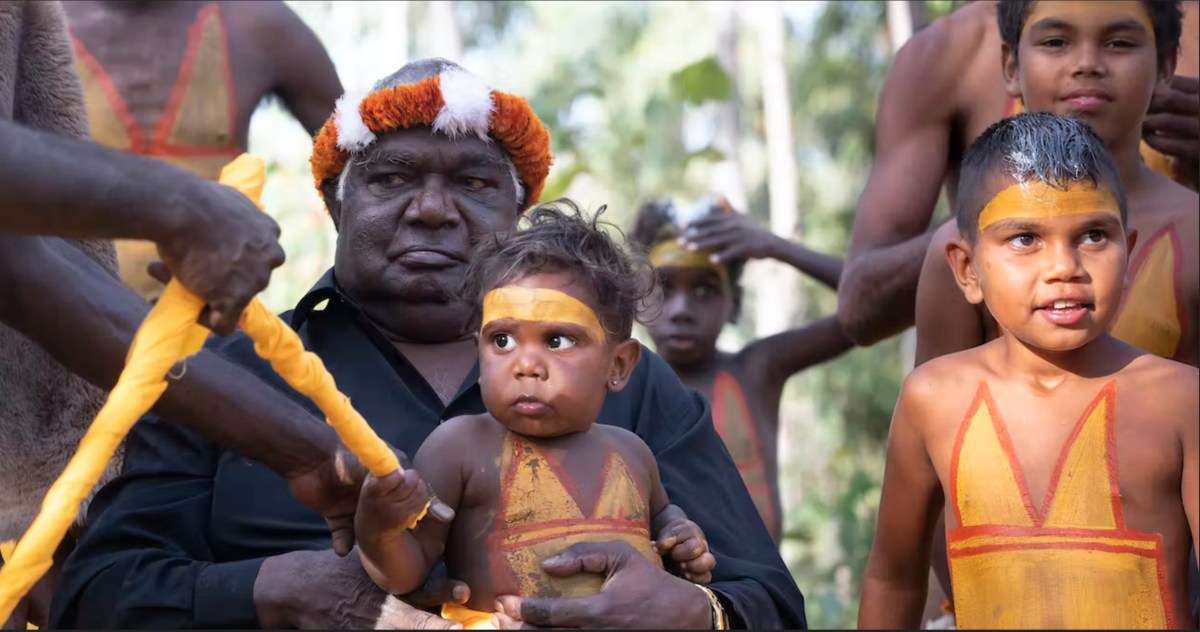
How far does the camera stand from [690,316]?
7.27m

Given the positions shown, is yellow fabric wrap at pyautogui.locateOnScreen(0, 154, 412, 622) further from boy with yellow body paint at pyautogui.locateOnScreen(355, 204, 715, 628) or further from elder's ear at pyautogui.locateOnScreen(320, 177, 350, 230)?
elder's ear at pyautogui.locateOnScreen(320, 177, 350, 230)

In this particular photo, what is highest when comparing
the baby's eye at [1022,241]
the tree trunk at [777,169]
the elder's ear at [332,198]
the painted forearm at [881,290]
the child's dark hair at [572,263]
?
the tree trunk at [777,169]

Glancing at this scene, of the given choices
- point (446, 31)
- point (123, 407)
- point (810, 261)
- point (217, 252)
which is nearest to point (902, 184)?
point (810, 261)

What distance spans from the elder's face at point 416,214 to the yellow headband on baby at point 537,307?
65 centimetres

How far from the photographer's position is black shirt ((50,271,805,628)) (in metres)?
3.55

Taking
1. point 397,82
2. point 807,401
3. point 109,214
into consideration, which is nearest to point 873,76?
point 807,401

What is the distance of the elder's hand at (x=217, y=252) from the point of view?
2.69 meters

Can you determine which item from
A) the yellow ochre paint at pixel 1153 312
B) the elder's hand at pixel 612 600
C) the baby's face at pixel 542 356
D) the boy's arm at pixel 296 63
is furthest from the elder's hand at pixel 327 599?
the boy's arm at pixel 296 63

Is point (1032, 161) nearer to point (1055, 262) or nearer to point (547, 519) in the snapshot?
point (1055, 262)

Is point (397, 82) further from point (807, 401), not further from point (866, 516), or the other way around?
point (807, 401)

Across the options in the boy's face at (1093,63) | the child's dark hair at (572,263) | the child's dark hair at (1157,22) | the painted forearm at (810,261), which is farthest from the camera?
the painted forearm at (810,261)

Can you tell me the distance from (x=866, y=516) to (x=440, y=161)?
14395 millimetres

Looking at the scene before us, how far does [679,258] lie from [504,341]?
398cm

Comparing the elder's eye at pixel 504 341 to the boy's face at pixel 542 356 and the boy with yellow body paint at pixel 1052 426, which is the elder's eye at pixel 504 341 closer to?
the boy's face at pixel 542 356
